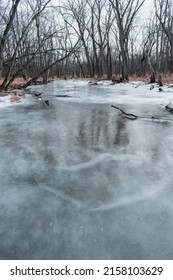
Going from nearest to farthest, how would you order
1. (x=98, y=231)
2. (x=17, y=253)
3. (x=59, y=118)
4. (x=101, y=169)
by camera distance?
(x=17, y=253), (x=98, y=231), (x=101, y=169), (x=59, y=118)

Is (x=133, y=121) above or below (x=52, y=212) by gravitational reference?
above

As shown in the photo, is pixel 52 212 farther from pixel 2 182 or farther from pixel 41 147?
pixel 41 147

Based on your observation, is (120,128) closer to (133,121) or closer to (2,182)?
(133,121)

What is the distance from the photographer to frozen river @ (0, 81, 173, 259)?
6.70ft

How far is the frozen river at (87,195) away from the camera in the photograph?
6.70ft

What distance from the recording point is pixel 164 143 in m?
4.55

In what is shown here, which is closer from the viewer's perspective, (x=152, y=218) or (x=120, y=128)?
(x=152, y=218)

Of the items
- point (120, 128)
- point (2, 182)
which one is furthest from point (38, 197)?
point (120, 128)

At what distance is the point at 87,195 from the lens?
9.07ft

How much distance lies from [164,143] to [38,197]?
8.79 ft

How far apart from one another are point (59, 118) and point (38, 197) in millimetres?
4498
